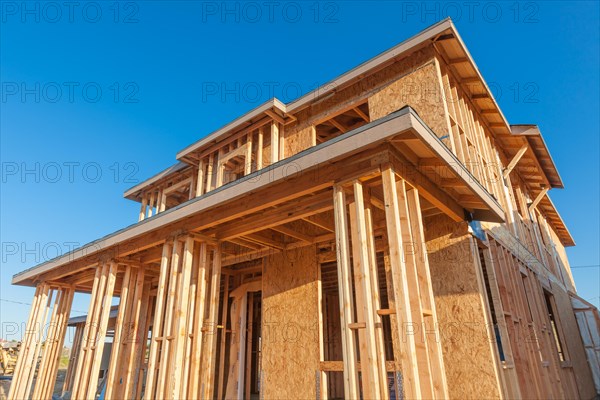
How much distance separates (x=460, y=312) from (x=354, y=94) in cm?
560

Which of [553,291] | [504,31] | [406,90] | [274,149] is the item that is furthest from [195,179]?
[553,291]

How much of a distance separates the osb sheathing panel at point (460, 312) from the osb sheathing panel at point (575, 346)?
22.8 feet

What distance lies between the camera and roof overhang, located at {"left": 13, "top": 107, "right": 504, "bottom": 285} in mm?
4406

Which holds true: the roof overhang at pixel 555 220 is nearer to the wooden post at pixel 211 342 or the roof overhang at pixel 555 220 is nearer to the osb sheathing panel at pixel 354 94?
the osb sheathing panel at pixel 354 94

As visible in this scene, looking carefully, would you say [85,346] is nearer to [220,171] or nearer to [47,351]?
[47,351]

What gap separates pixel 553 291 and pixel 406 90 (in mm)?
8601

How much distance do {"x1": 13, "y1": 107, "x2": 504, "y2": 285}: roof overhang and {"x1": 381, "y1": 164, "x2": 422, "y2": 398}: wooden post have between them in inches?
18.3

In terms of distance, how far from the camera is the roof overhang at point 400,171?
4.41 meters

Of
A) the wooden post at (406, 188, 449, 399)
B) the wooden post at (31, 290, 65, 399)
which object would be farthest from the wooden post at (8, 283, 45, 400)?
the wooden post at (406, 188, 449, 399)

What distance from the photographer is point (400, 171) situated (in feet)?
15.6

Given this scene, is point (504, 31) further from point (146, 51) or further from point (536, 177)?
point (146, 51)

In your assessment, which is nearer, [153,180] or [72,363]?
[153,180]


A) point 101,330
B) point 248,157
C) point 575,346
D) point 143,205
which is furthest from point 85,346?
point 575,346

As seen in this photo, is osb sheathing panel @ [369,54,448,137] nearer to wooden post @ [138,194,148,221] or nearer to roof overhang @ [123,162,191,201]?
roof overhang @ [123,162,191,201]
